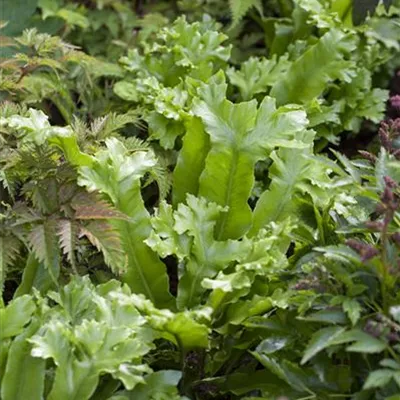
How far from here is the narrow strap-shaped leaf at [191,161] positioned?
1.62 metres

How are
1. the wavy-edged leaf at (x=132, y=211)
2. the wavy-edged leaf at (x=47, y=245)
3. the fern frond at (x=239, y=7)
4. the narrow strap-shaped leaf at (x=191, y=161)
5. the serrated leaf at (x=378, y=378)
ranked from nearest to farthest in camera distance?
the serrated leaf at (x=378, y=378) → the wavy-edged leaf at (x=47, y=245) → the wavy-edged leaf at (x=132, y=211) → the narrow strap-shaped leaf at (x=191, y=161) → the fern frond at (x=239, y=7)

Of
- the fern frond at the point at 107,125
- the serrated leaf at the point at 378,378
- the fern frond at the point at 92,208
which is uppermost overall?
the fern frond at the point at 107,125

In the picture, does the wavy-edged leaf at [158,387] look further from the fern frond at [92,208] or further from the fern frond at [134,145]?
the fern frond at [134,145]

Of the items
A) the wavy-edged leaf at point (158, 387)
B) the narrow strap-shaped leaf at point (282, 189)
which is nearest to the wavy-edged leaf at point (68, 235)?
the wavy-edged leaf at point (158, 387)

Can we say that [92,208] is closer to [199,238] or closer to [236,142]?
[199,238]

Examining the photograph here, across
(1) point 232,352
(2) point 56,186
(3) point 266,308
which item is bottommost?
(1) point 232,352

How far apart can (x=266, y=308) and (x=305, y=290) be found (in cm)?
11

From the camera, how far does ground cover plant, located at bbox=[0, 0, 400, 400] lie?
1.29m

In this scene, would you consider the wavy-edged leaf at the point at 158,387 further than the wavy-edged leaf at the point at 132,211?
No

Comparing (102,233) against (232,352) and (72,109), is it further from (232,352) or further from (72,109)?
(72,109)

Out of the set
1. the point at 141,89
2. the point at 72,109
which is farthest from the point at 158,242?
the point at 72,109

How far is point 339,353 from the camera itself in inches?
51.2

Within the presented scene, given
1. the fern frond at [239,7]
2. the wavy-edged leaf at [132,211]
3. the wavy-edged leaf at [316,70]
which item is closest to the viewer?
the wavy-edged leaf at [132,211]

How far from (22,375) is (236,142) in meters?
0.62
